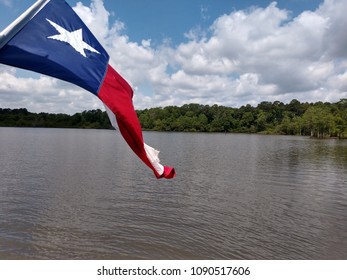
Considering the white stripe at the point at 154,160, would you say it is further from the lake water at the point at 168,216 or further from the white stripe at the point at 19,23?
the lake water at the point at 168,216

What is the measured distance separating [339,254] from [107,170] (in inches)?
760

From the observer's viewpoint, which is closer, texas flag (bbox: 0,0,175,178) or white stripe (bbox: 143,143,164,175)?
texas flag (bbox: 0,0,175,178)

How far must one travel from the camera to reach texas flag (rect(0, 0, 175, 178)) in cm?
406

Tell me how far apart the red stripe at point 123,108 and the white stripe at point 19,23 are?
127 cm

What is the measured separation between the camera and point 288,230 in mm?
12164

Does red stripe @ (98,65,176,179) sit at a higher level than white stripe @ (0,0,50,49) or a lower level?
lower

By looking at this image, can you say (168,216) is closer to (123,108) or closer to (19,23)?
(123,108)

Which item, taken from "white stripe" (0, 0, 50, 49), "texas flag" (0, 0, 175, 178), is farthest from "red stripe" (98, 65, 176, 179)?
"white stripe" (0, 0, 50, 49)

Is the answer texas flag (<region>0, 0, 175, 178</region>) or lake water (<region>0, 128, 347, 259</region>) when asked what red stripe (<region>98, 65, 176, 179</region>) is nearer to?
texas flag (<region>0, 0, 175, 178</region>)

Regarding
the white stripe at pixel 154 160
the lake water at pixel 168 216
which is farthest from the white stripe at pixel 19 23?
the lake water at pixel 168 216

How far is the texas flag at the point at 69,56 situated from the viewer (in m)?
4.06

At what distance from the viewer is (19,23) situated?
4008 mm

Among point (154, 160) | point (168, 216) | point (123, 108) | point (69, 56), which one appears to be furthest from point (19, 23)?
point (168, 216)
